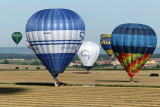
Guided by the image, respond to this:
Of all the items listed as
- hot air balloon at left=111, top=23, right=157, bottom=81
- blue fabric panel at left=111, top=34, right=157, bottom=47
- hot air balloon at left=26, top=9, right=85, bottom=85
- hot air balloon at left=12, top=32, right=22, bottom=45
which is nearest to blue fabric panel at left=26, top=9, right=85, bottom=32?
hot air balloon at left=26, top=9, right=85, bottom=85

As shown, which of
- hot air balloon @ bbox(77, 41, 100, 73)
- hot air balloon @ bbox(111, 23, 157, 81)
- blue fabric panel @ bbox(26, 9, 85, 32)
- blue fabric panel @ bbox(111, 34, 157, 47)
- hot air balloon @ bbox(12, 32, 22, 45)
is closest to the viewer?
blue fabric panel @ bbox(26, 9, 85, 32)

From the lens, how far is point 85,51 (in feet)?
305

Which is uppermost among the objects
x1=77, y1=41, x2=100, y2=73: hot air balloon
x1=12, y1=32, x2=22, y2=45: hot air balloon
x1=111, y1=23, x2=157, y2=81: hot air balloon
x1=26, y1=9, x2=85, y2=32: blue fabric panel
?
x1=26, y1=9, x2=85, y2=32: blue fabric panel

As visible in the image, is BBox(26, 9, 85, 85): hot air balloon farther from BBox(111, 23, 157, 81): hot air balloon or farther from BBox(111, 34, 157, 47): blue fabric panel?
BBox(111, 23, 157, 81): hot air balloon

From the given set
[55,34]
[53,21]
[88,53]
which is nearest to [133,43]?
[55,34]

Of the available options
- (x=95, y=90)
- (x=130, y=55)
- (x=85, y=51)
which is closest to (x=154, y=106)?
(x=95, y=90)

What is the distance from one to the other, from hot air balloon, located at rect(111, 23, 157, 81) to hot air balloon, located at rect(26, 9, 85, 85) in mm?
10831

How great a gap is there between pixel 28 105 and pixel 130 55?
2765cm

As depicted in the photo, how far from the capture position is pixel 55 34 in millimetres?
→ 50812

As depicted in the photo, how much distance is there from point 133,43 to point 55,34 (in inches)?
593

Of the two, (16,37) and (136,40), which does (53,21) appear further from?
(16,37)

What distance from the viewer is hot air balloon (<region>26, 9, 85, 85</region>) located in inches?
2000

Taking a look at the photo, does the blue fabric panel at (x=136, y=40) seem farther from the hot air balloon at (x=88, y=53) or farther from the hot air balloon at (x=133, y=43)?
the hot air balloon at (x=88, y=53)

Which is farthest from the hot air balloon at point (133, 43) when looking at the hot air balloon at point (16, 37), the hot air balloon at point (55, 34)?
the hot air balloon at point (16, 37)
